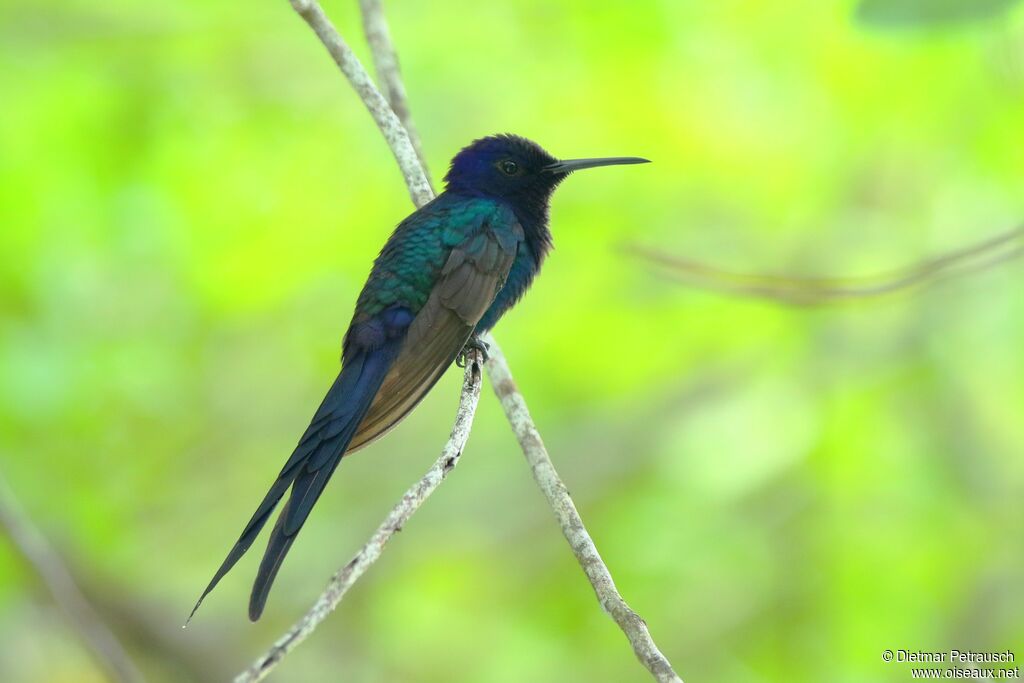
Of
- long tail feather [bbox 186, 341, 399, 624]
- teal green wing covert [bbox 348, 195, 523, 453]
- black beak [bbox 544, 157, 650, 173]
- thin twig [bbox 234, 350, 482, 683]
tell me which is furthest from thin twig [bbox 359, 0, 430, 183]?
thin twig [bbox 234, 350, 482, 683]

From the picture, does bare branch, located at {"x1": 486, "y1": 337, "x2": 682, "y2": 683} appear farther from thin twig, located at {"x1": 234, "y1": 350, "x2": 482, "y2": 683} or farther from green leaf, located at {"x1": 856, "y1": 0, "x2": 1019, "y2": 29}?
green leaf, located at {"x1": 856, "y1": 0, "x2": 1019, "y2": 29}

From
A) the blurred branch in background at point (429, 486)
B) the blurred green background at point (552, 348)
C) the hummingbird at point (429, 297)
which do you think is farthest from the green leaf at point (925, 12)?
the blurred green background at point (552, 348)

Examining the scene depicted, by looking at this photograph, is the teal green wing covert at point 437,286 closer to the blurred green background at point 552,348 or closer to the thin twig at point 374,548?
the thin twig at point 374,548

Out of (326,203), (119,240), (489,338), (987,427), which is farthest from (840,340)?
(119,240)

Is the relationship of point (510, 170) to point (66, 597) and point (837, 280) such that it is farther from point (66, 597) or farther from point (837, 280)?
point (66, 597)

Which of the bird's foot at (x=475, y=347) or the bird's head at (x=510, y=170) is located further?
the bird's head at (x=510, y=170)

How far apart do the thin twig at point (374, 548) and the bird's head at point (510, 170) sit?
147cm

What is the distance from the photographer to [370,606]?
21.0 ft

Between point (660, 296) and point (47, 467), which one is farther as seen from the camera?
point (660, 296)

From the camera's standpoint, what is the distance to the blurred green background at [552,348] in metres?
6.11

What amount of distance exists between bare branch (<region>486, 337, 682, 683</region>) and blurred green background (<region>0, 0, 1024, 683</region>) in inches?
96.2

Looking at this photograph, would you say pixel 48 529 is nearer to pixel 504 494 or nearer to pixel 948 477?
pixel 504 494

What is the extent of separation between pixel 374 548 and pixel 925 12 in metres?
2.35

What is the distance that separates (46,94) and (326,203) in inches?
70.1
